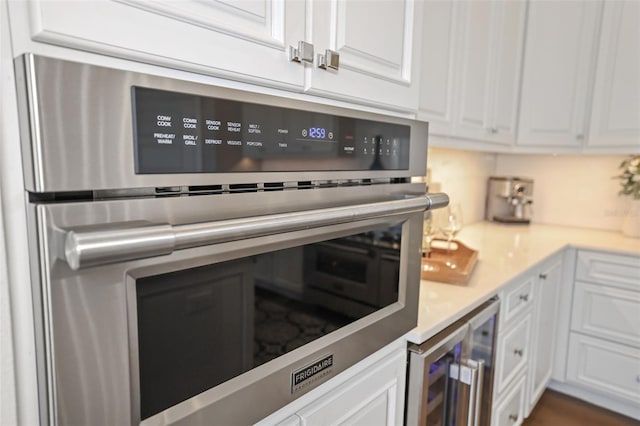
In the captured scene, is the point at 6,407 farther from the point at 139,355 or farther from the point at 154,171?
the point at 154,171

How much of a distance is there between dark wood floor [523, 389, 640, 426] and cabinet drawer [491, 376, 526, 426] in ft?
0.99

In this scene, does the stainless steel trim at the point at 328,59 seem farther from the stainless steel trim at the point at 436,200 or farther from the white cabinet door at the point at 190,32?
the stainless steel trim at the point at 436,200

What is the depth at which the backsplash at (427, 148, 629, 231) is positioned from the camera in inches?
93.4

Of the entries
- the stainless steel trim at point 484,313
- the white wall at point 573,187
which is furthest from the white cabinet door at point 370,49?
the white wall at point 573,187

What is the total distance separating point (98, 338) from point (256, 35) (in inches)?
17.4

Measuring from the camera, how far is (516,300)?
4.92ft

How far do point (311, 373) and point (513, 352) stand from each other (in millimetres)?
1203

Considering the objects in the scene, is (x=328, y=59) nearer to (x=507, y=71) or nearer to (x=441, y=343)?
(x=441, y=343)

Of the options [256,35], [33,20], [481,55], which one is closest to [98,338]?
[33,20]

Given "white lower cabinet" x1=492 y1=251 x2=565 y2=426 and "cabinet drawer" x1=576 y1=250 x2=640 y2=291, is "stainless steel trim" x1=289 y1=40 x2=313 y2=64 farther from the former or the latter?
"cabinet drawer" x1=576 y1=250 x2=640 y2=291

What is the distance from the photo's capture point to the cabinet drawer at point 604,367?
6.39ft

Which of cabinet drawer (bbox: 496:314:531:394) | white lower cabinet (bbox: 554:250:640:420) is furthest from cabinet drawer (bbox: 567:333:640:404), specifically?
cabinet drawer (bbox: 496:314:531:394)

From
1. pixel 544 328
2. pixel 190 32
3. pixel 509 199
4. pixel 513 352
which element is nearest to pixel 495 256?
pixel 513 352

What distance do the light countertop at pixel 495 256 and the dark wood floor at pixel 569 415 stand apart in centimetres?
87
